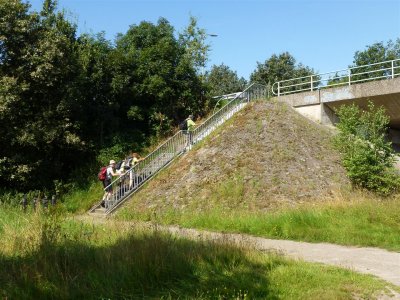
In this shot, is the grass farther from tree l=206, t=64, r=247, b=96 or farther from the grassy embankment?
tree l=206, t=64, r=247, b=96

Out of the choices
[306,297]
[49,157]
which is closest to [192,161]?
[49,157]

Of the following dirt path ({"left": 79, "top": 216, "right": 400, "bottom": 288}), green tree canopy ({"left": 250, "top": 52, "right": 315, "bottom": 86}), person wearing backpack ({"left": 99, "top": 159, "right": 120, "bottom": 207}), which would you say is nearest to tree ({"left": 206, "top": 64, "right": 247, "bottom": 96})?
green tree canopy ({"left": 250, "top": 52, "right": 315, "bottom": 86})

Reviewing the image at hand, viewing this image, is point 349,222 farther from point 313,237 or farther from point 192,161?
point 192,161

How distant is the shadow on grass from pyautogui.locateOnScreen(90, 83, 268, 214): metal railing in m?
10.8

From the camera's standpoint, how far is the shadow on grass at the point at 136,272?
230 inches

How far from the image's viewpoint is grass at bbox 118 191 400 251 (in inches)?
419

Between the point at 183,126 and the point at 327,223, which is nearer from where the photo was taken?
the point at 327,223

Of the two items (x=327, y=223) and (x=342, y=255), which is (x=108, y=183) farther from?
(x=342, y=255)

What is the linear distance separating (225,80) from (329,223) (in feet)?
A: 171

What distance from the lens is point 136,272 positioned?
629 centimetres

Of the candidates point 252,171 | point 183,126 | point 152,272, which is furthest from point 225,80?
point 152,272

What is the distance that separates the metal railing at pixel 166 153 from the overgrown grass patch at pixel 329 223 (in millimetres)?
5162

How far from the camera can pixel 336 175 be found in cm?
1806

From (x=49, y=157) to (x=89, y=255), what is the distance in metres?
15.3
